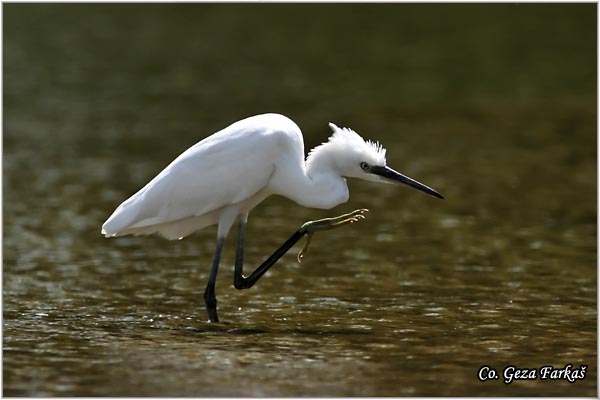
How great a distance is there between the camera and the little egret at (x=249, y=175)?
7.87 meters

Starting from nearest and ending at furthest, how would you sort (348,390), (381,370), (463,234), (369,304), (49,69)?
1. (348,390)
2. (381,370)
3. (369,304)
4. (463,234)
5. (49,69)

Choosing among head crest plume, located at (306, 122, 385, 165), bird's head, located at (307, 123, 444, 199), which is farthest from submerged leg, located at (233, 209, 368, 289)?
head crest plume, located at (306, 122, 385, 165)

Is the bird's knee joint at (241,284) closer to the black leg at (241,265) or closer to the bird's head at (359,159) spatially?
the black leg at (241,265)

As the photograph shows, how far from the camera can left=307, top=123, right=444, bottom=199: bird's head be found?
7.84 m

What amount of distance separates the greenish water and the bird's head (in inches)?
38.1

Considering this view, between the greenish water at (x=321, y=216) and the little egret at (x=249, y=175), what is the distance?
72cm

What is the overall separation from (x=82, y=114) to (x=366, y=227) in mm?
7960

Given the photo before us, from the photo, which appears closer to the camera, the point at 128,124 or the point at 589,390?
the point at 589,390

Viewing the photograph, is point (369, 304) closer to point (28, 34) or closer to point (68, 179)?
point (68, 179)

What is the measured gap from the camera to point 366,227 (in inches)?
459

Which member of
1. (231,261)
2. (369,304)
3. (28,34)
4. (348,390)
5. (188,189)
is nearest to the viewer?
(348,390)

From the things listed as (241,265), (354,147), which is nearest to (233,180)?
(241,265)

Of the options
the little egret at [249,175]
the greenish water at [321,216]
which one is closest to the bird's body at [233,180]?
the little egret at [249,175]

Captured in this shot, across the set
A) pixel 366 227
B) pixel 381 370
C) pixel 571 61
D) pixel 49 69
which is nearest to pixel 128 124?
pixel 49 69
